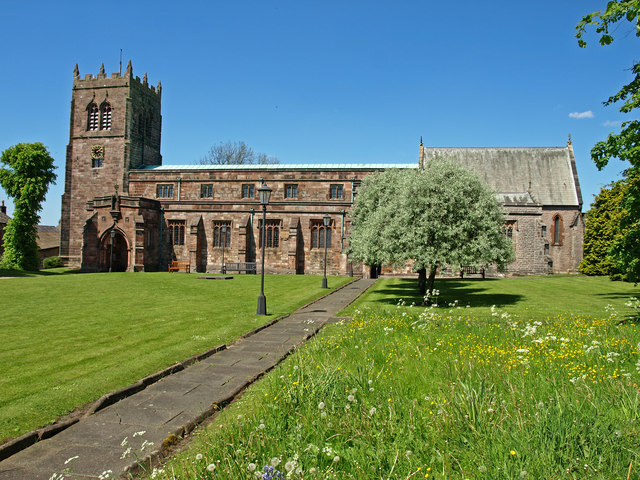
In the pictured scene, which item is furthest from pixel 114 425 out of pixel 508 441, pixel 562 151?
pixel 562 151

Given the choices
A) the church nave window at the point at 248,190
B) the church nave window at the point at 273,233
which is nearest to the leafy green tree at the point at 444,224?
Result: the church nave window at the point at 273,233

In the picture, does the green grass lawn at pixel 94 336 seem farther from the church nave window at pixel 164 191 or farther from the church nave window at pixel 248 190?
A: the church nave window at pixel 164 191

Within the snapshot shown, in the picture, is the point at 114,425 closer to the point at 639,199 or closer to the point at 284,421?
the point at 284,421

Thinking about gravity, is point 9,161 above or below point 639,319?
above

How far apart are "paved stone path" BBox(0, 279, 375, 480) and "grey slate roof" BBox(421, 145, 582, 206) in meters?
43.2

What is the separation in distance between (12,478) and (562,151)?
55.9 metres

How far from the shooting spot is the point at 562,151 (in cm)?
4941

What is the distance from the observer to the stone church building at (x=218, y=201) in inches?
1572

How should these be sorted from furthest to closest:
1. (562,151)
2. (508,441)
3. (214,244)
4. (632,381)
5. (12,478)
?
(562,151)
(214,244)
(632,381)
(12,478)
(508,441)

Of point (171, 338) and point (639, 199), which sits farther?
point (639, 199)

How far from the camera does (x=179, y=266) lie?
1591 inches

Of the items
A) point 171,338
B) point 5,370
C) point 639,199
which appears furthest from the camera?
point 639,199

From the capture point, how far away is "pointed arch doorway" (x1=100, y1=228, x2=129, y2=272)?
39969mm

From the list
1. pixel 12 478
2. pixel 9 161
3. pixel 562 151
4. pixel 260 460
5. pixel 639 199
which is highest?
pixel 562 151
